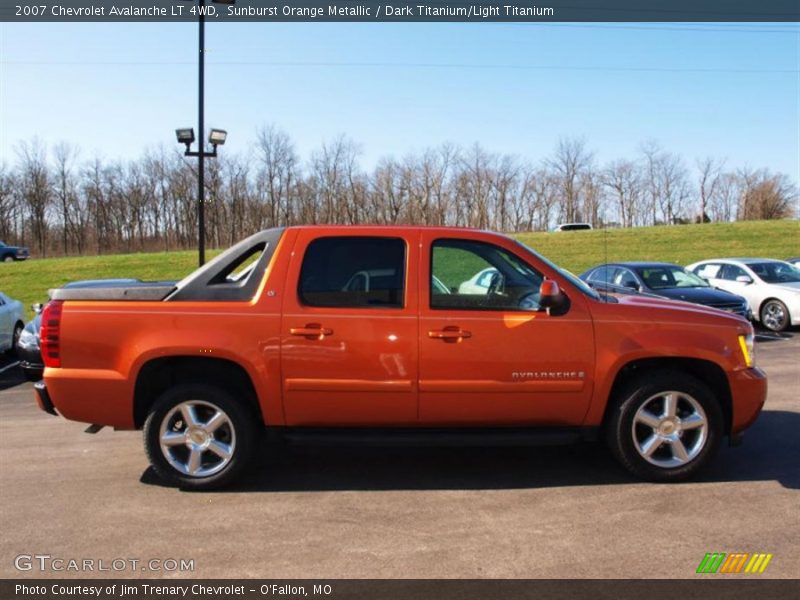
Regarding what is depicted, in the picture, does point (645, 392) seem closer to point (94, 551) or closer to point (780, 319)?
point (94, 551)

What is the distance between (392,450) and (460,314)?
1.64 metres

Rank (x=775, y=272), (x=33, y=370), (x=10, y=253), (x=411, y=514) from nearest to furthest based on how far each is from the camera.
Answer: (x=411, y=514)
(x=33, y=370)
(x=775, y=272)
(x=10, y=253)

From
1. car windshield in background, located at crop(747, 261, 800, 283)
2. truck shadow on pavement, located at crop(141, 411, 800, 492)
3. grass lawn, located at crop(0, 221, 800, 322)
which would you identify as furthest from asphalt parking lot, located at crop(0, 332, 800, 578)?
grass lawn, located at crop(0, 221, 800, 322)

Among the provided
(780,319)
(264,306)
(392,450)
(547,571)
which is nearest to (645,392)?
(547,571)

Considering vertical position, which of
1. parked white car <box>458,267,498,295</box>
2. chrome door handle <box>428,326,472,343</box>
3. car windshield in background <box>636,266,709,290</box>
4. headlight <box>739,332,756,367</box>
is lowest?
headlight <box>739,332,756,367</box>

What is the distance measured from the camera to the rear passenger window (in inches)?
168

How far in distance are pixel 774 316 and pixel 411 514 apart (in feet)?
39.5

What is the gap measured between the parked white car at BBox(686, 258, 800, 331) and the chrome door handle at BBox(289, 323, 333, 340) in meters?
12.1

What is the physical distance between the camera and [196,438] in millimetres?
4316

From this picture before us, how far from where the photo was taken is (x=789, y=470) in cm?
460

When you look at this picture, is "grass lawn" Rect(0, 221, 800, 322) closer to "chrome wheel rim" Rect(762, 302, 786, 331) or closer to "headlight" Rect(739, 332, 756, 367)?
"chrome wheel rim" Rect(762, 302, 786, 331)

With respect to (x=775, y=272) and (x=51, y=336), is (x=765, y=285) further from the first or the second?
(x=51, y=336)
